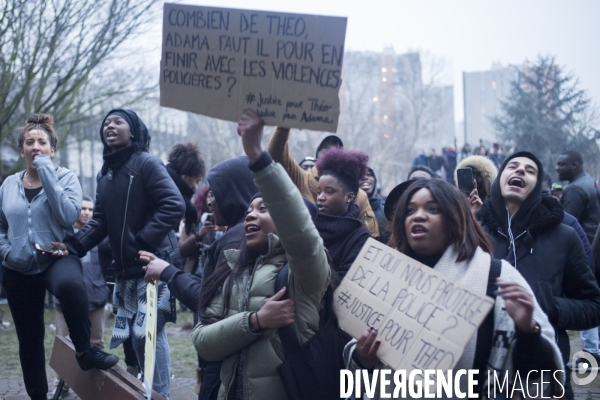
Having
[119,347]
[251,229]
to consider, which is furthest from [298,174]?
[119,347]

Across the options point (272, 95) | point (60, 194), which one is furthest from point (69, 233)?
point (272, 95)

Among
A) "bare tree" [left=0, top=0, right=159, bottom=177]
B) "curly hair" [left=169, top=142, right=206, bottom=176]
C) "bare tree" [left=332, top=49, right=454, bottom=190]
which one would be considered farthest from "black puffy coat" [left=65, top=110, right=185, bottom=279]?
"bare tree" [left=332, top=49, right=454, bottom=190]

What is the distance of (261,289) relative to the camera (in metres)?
3.11

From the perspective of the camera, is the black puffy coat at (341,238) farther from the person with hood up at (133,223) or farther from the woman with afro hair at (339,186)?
the person with hood up at (133,223)

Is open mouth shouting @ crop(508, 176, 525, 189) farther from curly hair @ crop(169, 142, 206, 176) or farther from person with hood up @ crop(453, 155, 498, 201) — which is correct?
curly hair @ crop(169, 142, 206, 176)

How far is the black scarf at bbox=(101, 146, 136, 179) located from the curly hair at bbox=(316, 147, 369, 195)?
59.0 inches

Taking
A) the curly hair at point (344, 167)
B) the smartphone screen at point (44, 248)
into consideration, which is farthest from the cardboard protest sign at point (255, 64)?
the smartphone screen at point (44, 248)

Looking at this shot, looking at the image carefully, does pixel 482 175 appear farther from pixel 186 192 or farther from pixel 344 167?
pixel 186 192

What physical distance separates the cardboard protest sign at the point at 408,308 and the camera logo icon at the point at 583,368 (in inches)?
153

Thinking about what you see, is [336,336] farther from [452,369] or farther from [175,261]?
[175,261]

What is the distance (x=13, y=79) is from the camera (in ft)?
47.4

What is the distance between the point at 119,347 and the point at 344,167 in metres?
5.56

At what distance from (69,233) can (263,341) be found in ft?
8.90

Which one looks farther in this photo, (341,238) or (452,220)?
(341,238)
